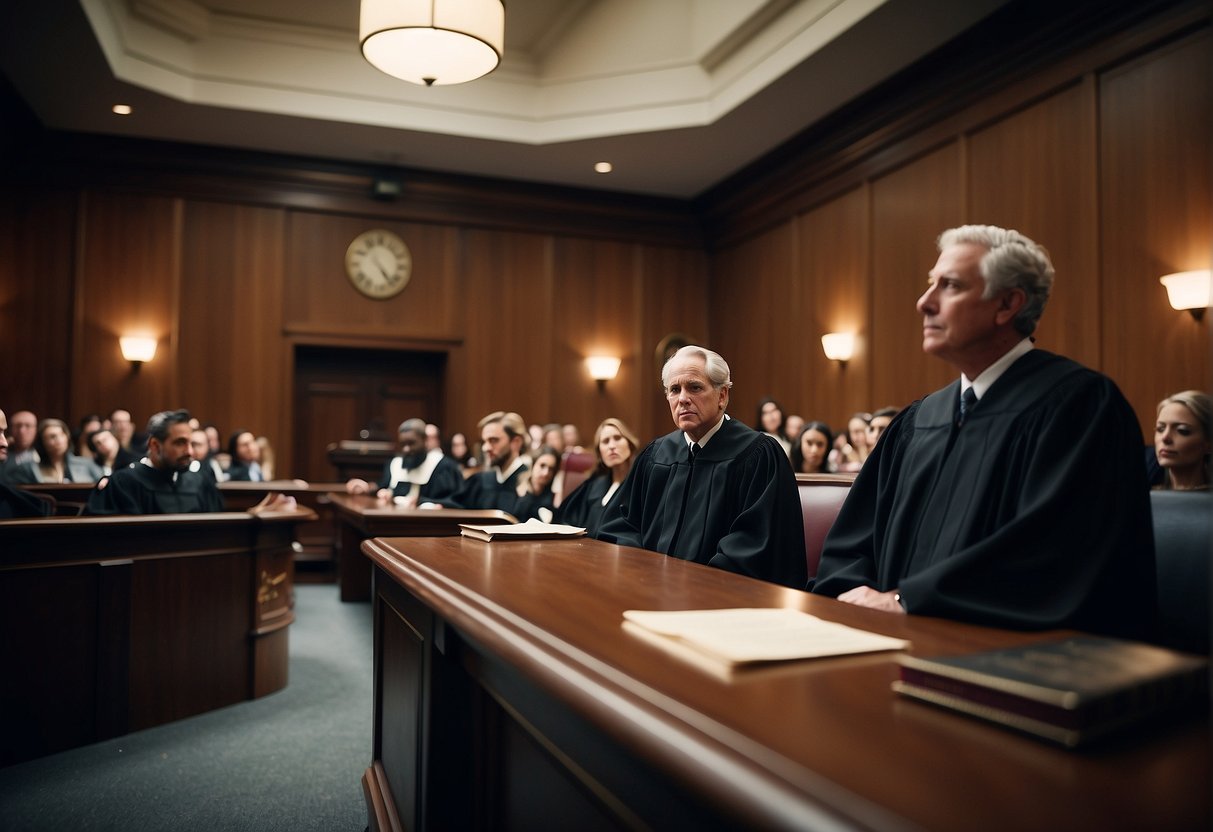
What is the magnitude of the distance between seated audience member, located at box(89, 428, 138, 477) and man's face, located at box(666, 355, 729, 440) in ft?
19.7

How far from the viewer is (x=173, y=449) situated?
16.4 feet

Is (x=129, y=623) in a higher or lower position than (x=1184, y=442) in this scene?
lower

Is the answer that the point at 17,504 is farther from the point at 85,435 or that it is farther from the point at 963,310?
the point at 963,310

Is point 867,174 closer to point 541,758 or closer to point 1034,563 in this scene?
point 1034,563

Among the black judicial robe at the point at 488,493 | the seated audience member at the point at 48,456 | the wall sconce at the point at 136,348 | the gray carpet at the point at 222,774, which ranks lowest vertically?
the gray carpet at the point at 222,774

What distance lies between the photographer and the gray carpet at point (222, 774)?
3.17 m

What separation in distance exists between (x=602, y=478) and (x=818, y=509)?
2.49 meters

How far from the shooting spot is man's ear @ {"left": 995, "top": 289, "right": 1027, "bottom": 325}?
220 cm

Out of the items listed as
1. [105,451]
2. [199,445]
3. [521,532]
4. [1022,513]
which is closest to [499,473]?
[199,445]

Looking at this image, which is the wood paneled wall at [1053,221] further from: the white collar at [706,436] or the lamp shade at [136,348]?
the lamp shade at [136,348]

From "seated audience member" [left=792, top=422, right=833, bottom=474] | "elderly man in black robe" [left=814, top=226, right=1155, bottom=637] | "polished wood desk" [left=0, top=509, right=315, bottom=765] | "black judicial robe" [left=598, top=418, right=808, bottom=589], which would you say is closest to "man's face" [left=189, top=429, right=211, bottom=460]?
"polished wood desk" [left=0, top=509, right=315, bottom=765]

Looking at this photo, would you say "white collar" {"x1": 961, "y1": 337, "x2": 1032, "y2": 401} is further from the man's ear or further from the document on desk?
the document on desk

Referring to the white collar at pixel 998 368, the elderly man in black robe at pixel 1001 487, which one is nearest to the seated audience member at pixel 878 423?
the elderly man in black robe at pixel 1001 487

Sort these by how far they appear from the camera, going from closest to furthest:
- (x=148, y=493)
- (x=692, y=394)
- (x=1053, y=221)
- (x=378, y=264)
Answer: (x=692, y=394)
(x=148, y=493)
(x=1053, y=221)
(x=378, y=264)
